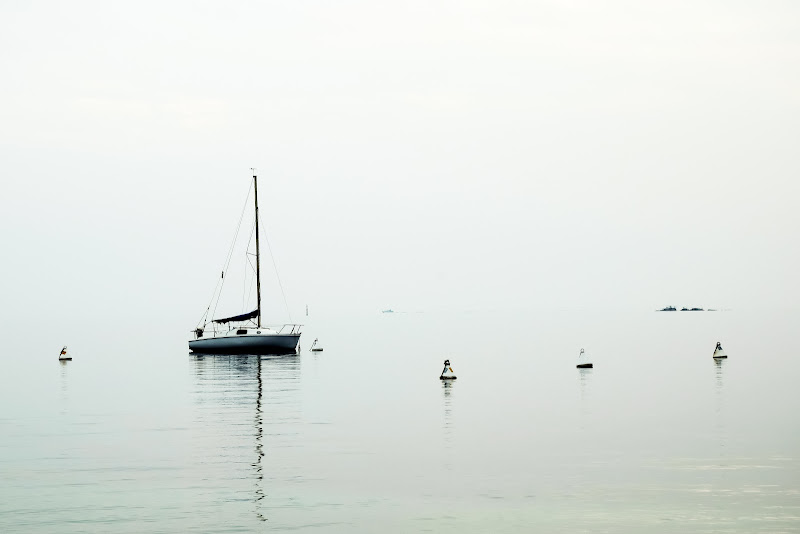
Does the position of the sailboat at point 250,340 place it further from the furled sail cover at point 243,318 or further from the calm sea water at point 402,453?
the calm sea water at point 402,453

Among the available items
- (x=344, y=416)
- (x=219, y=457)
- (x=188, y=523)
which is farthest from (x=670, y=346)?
(x=188, y=523)

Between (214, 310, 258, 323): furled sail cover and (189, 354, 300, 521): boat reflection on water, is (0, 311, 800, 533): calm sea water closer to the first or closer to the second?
(189, 354, 300, 521): boat reflection on water

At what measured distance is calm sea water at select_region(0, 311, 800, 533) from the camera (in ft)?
103

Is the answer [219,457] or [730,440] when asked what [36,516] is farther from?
[730,440]

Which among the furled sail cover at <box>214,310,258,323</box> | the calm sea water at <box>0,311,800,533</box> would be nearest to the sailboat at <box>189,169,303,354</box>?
the furled sail cover at <box>214,310,258,323</box>

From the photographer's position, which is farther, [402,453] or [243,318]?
[243,318]

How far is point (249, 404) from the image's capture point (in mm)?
65625

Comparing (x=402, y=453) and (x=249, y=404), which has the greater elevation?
(x=249, y=404)

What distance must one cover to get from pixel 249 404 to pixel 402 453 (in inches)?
903

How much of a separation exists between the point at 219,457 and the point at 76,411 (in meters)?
26.1

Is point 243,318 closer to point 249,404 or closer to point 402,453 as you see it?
point 249,404

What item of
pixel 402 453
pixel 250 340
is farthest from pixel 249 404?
pixel 250 340

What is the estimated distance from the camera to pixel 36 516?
103 ft

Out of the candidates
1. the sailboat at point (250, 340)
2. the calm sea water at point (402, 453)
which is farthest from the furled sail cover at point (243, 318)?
the calm sea water at point (402, 453)
